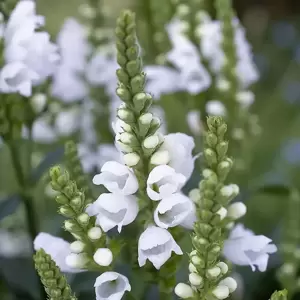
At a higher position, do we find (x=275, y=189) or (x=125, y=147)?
(x=125, y=147)

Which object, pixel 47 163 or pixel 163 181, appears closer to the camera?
pixel 163 181

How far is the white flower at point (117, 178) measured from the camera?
0.33 meters

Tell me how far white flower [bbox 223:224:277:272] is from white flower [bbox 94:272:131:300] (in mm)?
77

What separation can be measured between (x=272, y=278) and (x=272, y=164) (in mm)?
195

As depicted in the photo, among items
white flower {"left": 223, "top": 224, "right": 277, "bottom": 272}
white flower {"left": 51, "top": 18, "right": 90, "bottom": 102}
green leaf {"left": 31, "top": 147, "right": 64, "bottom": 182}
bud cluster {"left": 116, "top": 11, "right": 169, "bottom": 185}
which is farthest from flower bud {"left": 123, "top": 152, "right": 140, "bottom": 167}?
white flower {"left": 51, "top": 18, "right": 90, "bottom": 102}

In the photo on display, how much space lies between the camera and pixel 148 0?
67 cm

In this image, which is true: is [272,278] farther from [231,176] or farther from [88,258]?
[88,258]

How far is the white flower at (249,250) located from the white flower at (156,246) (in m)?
0.06

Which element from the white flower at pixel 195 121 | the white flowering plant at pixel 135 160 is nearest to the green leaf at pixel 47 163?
the white flowering plant at pixel 135 160

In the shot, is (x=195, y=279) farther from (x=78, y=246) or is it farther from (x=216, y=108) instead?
(x=216, y=108)

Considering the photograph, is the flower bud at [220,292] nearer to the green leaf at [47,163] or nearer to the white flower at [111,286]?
the white flower at [111,286]

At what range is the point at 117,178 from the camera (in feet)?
1.12

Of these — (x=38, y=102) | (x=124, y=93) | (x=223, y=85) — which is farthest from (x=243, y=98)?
(x=124, y=93)

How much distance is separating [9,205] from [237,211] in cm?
21
